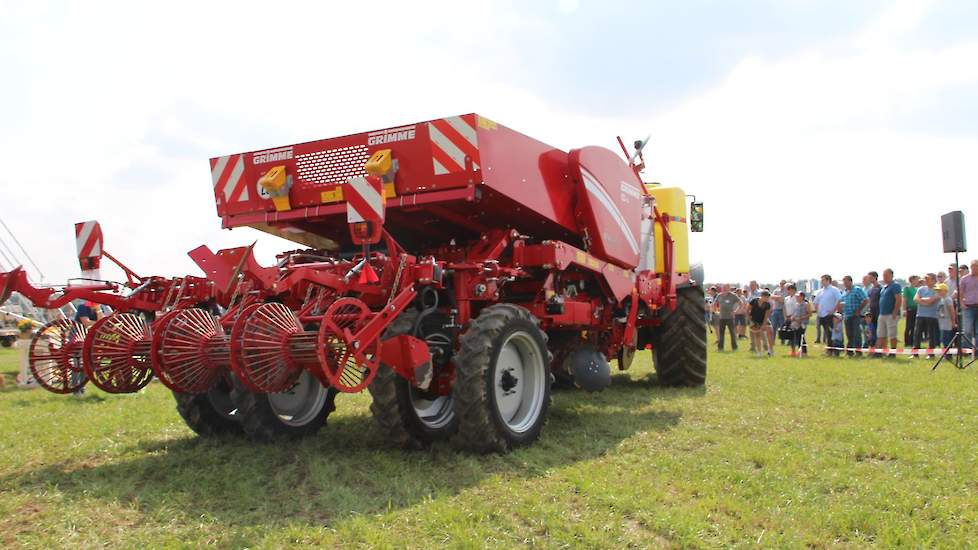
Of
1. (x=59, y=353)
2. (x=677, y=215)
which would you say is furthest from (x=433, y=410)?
(x=677, y=215)

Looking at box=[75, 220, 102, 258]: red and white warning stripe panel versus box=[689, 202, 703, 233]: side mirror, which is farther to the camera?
box=[689, 202, 703, 233]: side mirror

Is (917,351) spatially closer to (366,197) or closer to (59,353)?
(366,197)

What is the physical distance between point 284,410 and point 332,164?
78.1 inches

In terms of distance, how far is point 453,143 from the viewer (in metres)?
5.46

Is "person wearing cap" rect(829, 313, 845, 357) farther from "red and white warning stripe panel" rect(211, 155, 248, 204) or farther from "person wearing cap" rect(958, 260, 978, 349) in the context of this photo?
"red and white warning stripe panel" rect(211, 155, 248, 204)

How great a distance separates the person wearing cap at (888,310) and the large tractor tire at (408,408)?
10.2 m

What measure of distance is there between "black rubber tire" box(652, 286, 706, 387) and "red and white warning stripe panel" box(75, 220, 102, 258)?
19.5ft

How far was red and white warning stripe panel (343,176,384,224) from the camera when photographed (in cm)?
460

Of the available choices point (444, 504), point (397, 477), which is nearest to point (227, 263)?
point (397, 477)

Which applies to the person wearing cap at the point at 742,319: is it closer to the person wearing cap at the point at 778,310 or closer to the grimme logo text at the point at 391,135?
the person wearing cap at the point at 778,310

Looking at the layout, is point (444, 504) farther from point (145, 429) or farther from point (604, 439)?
point (145, 429)

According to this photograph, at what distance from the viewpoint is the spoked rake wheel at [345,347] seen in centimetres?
424

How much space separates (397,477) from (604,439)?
1.87 m

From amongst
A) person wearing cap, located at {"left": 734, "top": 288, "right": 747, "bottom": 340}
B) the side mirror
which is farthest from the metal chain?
person wearing cap, located at {"left": 734, "top": 288, "right": 747, "bottom": 340}
